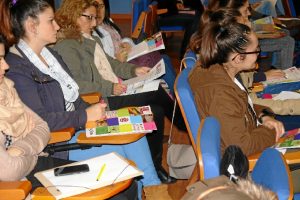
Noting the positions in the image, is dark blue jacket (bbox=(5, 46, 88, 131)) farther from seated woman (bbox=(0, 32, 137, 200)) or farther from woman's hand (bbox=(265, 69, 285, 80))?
woman's hand (bbox=(265, 69, 285, 80))

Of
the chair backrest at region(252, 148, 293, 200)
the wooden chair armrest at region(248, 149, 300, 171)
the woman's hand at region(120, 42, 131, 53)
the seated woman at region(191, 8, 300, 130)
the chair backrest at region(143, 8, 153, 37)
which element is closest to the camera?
the chair backrest at region(252, 148, 293, 200)

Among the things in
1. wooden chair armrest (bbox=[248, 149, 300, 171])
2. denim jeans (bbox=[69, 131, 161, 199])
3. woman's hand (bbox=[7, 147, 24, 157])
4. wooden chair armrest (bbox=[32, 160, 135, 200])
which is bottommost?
denim jeans (bbox=[69, 131, 161, 199])

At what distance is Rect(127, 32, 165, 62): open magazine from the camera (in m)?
3.08

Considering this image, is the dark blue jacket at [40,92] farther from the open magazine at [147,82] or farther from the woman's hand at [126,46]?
the woman's hand at [126,46]

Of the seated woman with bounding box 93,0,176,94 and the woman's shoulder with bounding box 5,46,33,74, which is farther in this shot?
the seated woman with bounding box 93,0,176,94

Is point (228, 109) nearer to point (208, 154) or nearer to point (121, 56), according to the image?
point (208, 154)

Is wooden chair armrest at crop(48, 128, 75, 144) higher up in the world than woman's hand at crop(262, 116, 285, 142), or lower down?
lower down

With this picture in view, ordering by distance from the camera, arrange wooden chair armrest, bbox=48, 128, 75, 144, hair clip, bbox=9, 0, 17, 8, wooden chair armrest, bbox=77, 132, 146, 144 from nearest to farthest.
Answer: wooden chair armrest, bbox=77, 132, 146, 144, wooden chair armrest, bbox=48, 128, 75, 144, hair clip, bbox=9, 0, 17, 8

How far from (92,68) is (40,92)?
697mm

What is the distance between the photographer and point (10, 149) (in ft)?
6.01

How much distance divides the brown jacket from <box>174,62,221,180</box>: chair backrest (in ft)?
0.20

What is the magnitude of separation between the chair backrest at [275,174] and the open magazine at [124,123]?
2.39 ft

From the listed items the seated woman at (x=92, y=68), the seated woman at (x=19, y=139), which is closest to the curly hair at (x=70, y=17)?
the seated woman at (x=92, y=68)

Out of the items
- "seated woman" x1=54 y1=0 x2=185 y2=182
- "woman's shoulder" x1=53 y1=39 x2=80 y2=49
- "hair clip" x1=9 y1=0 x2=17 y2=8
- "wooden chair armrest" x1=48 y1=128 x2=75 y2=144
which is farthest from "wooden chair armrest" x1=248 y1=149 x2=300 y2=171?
"woman's shoulder" x1=53 y1=39 x2=80 y2=49
